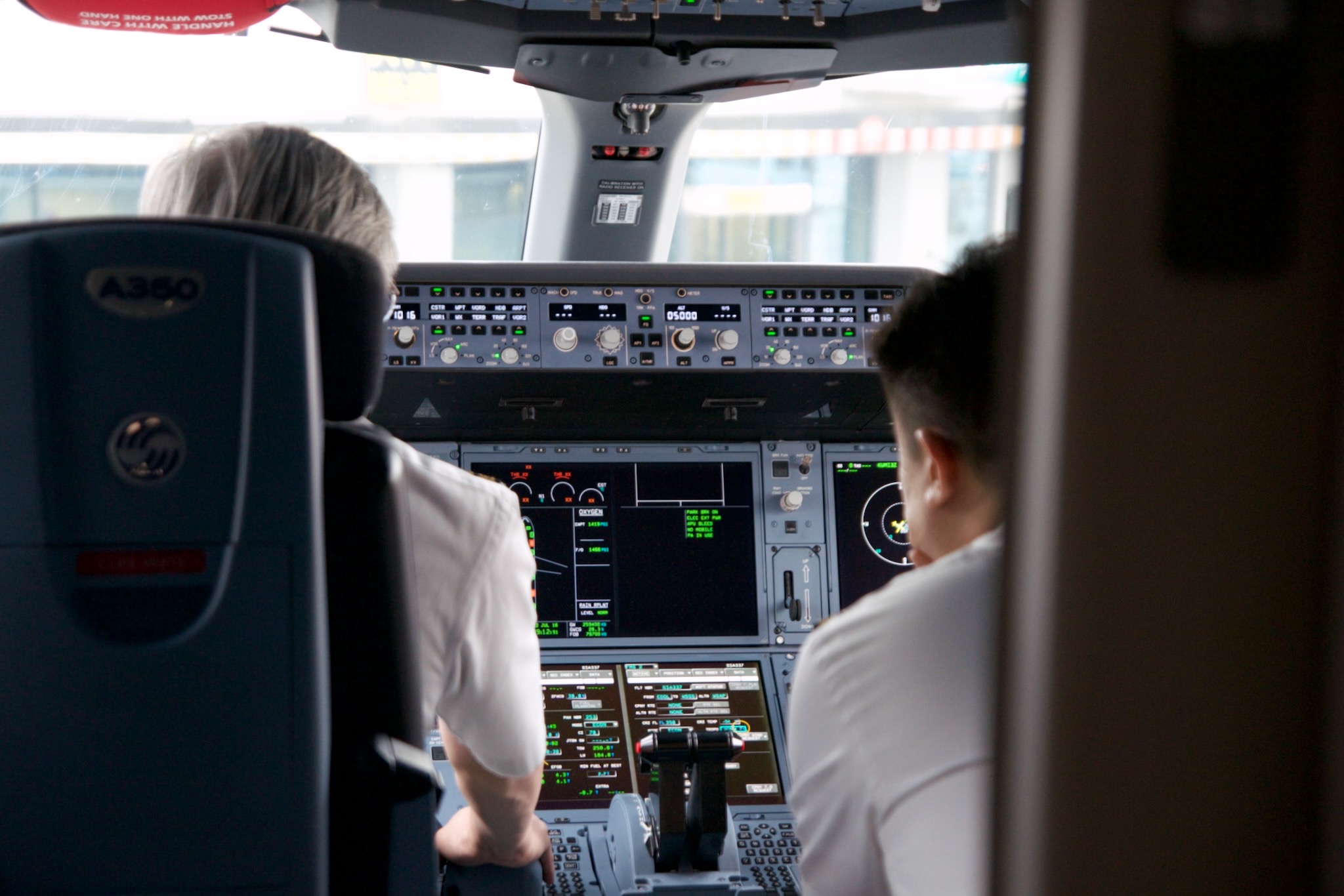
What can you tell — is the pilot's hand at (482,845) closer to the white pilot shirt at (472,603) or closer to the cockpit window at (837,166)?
the white pilot shirt at (472,603)

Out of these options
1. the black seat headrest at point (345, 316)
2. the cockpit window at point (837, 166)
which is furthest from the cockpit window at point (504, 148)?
the black seat headrest at point (345, 316)

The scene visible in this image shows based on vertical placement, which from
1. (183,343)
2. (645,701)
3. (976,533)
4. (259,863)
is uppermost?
(183,343)

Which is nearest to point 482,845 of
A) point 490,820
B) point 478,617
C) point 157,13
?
point 490,820

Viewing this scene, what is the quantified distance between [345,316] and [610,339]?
1376 millimetres

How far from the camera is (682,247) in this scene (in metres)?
3.16

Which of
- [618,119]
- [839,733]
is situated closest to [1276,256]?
[839,733]

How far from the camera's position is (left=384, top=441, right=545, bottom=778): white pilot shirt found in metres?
1.31

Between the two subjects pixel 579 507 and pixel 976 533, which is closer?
pixel 976 533

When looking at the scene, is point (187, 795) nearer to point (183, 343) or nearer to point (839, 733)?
point (183, 343)

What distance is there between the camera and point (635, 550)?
105 inches

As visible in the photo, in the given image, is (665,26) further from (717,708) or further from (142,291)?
(142,291)

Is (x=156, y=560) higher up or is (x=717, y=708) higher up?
(x=156, y=560)

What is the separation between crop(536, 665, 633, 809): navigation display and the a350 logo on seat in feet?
5.54

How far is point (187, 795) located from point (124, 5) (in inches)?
62.3
